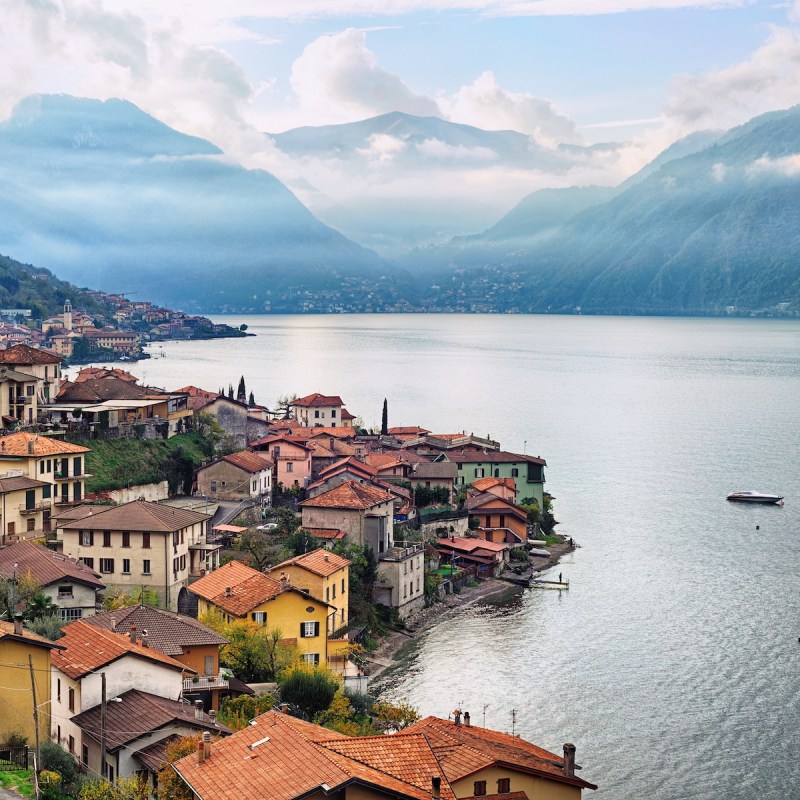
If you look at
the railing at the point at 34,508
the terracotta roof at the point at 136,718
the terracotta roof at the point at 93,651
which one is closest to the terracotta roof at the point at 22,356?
the railing at the point at 34,508

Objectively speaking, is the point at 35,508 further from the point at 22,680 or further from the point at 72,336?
the point at 72,336

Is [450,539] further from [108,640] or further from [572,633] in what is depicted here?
[108,640]

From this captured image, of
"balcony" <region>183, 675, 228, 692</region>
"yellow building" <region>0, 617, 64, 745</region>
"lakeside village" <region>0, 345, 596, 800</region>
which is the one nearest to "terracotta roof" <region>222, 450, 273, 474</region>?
"lakeside village" <region>0, 345, 596, 800</region>

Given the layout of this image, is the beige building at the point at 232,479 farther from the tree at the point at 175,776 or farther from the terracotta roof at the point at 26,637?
the tree at the point at 175,776

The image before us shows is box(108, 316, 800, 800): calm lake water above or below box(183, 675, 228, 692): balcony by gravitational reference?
below

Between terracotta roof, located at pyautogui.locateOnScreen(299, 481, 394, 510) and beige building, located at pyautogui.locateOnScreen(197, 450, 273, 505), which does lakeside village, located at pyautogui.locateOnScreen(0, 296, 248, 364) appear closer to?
beige building, located at pyautogui.locateOnScreen(197, 450, 273, 505)

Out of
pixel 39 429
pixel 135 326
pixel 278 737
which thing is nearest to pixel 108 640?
pixel 278 737
